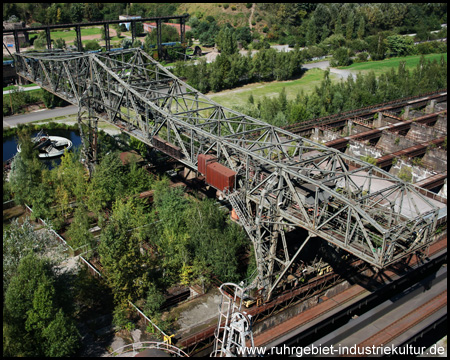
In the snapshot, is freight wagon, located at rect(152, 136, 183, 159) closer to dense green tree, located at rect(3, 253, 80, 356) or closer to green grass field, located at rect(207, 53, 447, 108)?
dense green tree, located at rect(3, 253, 80, 356)

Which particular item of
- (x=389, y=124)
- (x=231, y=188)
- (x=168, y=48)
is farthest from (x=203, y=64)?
(x=231, y=188)

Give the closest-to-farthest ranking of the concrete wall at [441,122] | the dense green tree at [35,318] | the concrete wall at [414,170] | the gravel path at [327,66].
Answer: the dense green tree at [35,318]
the concrete wall at [414,170]
the concrete wall at [441,122]
the gravel path at [327,66]

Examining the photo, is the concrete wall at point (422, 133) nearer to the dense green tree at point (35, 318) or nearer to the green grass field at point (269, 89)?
the green grass field at point (269, 89)

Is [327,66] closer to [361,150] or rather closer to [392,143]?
[392,143]

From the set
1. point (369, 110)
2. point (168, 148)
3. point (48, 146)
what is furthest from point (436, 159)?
point (48, 146)

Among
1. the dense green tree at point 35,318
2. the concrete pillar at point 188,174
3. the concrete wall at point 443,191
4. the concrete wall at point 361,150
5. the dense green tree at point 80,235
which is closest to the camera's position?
the dense green tree at point 35,318

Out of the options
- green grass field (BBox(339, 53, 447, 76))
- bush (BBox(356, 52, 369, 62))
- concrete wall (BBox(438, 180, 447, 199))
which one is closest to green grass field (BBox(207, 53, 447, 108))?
green grass field (BBox(339, 53, 447, 76))

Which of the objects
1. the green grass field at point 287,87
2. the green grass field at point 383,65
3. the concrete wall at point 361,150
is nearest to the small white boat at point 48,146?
the green grass field at point 287,87
